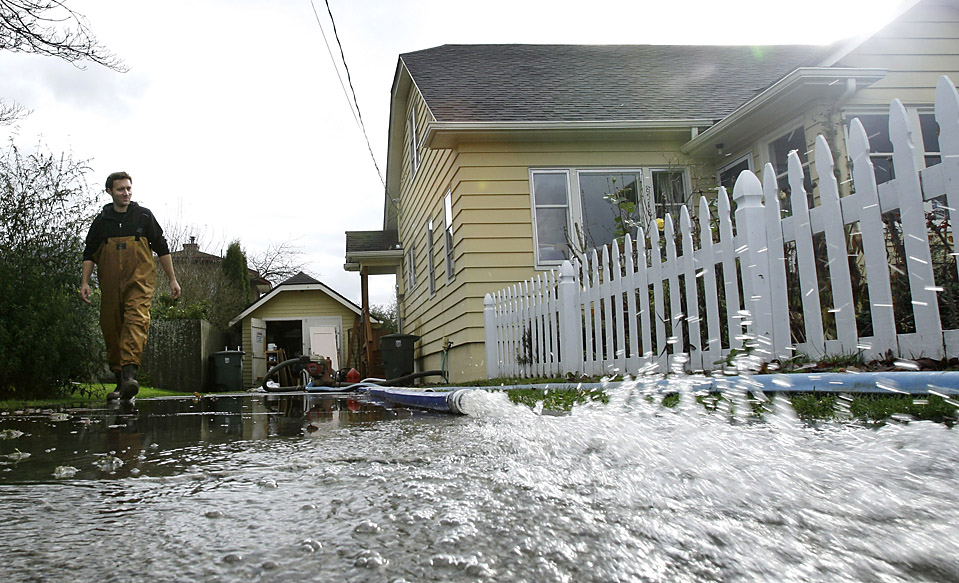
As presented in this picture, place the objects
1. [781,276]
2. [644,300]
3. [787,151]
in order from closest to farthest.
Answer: [781,276]
[644,300]
[787,151]

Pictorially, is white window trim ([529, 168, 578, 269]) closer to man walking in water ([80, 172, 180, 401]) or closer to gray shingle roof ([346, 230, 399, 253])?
man walking in water ([80, 172, 180, 401])

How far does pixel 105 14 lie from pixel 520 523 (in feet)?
27.5

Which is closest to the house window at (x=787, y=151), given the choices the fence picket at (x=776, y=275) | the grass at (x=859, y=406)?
the fence picket at (x=776, y=275)

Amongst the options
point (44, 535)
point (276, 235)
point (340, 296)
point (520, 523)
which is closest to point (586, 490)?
point (520, 523)

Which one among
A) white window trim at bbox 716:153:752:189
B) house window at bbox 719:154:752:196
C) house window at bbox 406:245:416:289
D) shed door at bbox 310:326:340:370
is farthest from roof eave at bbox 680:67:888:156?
shed door at bbox 310:326:340:370

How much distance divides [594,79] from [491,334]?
17.8ft

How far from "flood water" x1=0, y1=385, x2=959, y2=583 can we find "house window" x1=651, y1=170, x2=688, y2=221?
7388 millimetres

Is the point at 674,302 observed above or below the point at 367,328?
below

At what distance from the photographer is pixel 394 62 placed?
45.3 feet

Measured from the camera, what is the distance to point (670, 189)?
31.9ft

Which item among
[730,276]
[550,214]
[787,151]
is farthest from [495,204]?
[730,276]

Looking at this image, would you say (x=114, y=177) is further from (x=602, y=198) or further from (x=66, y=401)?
(x=602, y=198)

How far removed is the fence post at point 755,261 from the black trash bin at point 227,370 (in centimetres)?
1635

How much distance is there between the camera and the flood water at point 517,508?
3.51 feet
